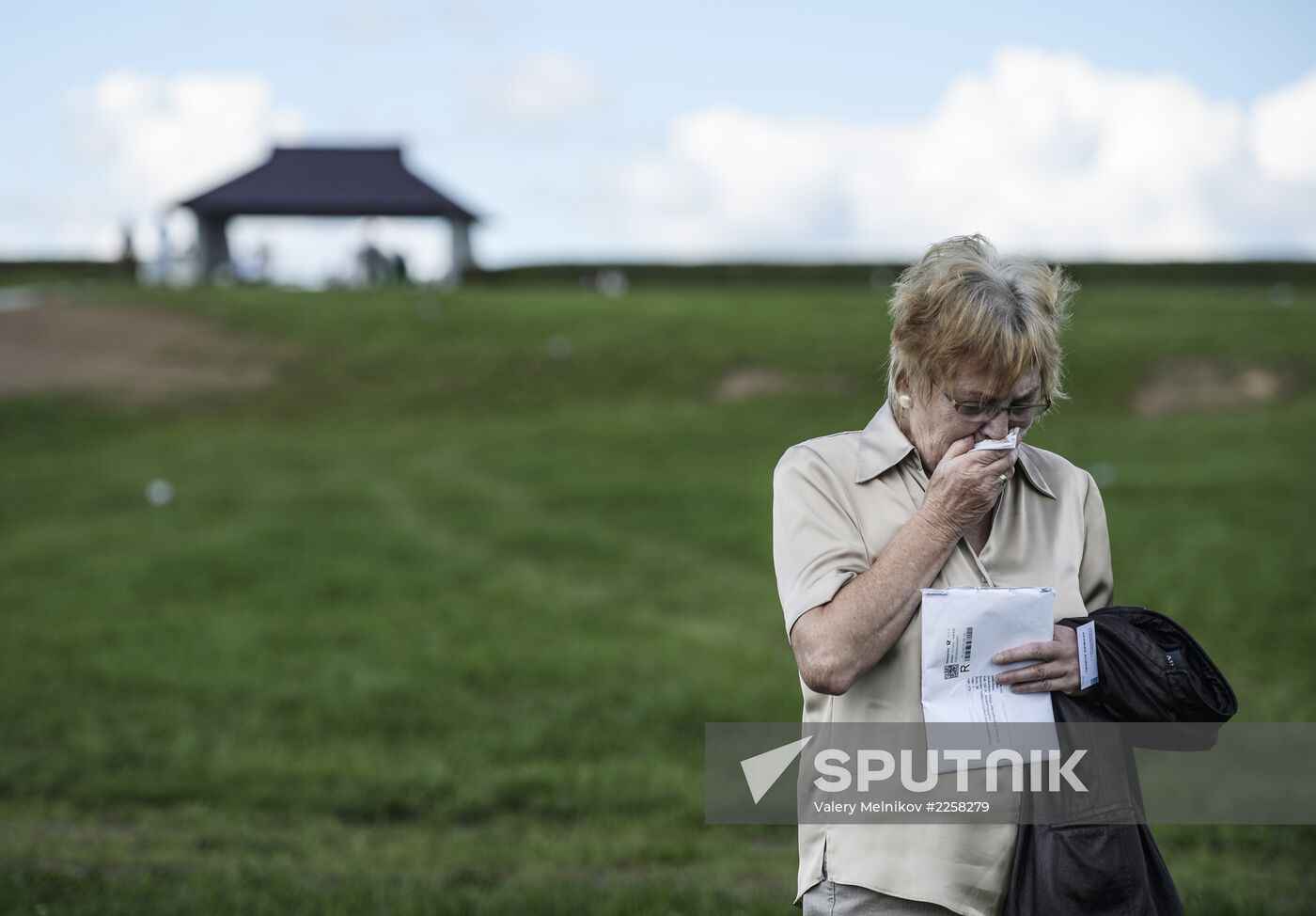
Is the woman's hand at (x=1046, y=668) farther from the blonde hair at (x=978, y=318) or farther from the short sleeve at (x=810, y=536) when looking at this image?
the blonde hair at (x=978, y=318)

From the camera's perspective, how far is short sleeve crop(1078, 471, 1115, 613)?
2.97 m

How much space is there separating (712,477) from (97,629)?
29.2 ft

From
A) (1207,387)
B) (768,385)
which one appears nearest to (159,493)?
(768,385)

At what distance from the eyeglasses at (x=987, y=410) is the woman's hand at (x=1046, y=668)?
0.48 m

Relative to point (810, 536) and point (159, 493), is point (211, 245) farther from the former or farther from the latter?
point (810, 536)

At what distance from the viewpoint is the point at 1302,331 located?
78.7 ft

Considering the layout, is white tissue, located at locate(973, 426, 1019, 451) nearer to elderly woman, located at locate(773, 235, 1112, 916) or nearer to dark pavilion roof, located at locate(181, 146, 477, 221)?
elderly woman, located at locate(773, 235, 1112, 916)

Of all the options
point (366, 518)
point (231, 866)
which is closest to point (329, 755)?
point (231, 866)

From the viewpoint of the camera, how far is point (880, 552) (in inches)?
111

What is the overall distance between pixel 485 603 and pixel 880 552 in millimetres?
9714

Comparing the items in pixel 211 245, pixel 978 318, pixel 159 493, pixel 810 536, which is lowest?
pixel 159 493

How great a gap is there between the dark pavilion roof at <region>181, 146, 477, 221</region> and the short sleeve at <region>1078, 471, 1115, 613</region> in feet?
153

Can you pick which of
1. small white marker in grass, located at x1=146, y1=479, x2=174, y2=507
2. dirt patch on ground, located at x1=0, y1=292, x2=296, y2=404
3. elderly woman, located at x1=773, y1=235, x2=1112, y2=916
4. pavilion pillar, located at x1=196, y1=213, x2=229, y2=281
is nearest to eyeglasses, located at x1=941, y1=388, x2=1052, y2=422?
elderly woman, located at x1=773, y1=235, x2=1112, y2=916

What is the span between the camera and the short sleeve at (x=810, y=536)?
108 inches
